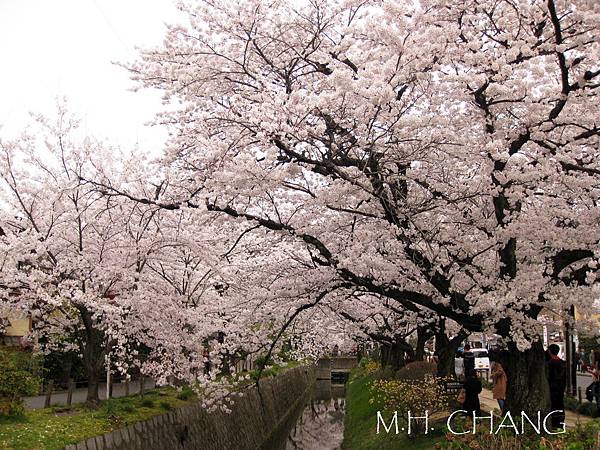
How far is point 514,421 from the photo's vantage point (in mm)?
9531

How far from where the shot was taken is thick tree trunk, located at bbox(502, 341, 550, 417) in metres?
9.97

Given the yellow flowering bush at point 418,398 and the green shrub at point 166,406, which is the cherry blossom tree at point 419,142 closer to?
the yellow flowering bush at point 418,398

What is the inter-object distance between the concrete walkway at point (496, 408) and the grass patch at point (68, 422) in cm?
776

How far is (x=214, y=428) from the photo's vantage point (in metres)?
16.5

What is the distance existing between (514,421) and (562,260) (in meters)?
2.54

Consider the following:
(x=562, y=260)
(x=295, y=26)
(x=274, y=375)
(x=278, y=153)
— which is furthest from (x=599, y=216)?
(x=274, y=375)

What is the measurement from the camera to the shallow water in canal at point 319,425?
24.8m

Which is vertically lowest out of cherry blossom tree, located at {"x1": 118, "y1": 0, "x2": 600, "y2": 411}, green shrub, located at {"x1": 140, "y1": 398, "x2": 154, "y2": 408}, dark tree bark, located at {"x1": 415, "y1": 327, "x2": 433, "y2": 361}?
green shrub, located at {"x1": 140, "y1": 398, "x2": 154, "y2": 408}

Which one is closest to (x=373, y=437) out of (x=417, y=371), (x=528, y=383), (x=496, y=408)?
(x=417, y=371)

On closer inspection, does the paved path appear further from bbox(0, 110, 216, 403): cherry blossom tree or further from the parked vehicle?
the parked vehicle

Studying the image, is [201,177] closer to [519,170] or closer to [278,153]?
[278,153]

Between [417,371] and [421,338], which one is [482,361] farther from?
[417,371]

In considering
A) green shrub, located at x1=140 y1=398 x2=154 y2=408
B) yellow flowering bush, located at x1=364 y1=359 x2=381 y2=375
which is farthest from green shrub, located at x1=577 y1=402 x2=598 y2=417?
yellow flowering bush, located at x1=364 y1=359 x2=381 y2=375

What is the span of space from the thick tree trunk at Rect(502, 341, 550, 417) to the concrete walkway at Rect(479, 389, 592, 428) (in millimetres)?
2372
